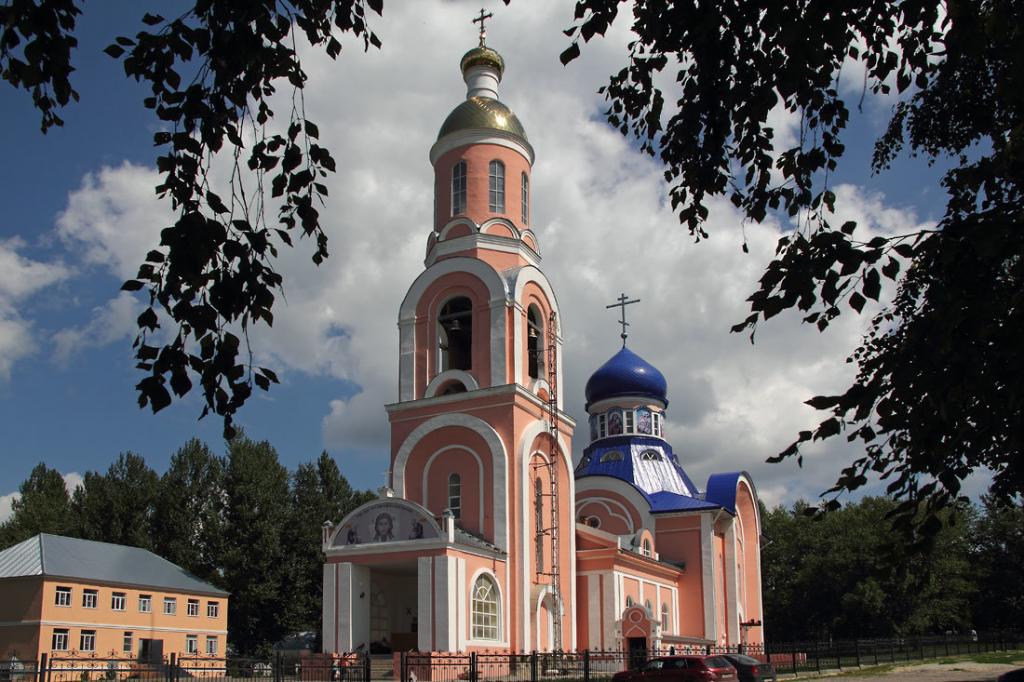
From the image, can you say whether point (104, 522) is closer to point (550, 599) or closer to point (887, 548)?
point (550, 599)

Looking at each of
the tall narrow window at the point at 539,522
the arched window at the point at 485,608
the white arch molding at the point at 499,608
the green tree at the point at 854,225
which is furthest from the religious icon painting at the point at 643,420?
the green tree at the point at 854,225

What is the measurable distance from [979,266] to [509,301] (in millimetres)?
20170

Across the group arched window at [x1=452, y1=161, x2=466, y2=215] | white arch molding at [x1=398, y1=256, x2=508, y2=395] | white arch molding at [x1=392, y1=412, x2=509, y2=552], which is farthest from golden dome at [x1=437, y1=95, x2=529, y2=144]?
white arch molding at [x1=392, y1=412, x2=509, y2=552]

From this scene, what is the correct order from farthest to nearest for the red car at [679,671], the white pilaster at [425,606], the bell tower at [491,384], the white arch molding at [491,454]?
the bell tower at [491,384] → the white arch molding at [491,454] → the white pilaster at [425,606] → the red car at [679,671]

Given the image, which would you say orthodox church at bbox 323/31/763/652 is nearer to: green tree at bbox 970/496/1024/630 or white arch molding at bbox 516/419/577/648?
white arch molding at bbox 516/419/577/648

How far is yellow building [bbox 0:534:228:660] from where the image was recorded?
87.9 ft

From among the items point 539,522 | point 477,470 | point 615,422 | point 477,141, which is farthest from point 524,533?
point 615,422

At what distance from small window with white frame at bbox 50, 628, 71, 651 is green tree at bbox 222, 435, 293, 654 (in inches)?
303

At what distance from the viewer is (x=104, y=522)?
37.4 metres

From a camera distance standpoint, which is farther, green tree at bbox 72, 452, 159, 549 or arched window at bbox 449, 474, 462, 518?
green tree at bbox 72, 452, 159, 549

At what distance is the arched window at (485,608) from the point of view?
21812 millimetres

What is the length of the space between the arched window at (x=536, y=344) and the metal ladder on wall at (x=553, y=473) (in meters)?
0.18

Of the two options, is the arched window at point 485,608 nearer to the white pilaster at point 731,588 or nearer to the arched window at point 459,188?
→ the arched window at point 459,188

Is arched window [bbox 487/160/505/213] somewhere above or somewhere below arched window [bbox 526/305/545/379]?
above
